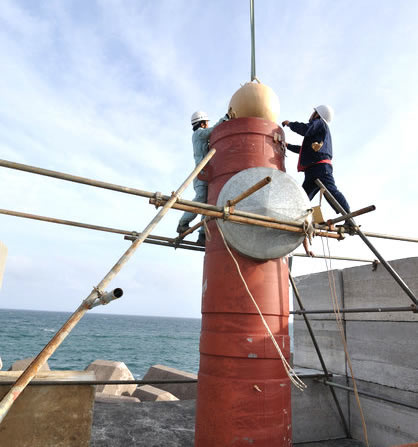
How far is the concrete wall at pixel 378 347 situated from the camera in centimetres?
582

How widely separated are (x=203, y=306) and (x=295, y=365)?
4744mm

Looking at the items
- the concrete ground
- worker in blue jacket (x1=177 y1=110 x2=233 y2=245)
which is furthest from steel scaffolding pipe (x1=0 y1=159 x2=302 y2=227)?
the concrete ground

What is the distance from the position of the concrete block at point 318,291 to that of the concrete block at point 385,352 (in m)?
0.68

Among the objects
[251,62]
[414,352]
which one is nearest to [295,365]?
[414,352]

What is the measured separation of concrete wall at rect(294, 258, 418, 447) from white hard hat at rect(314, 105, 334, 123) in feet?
9.36

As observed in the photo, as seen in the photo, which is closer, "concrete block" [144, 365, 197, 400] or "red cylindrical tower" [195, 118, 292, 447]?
"red cylindrical tower" [195, 118, 292, 447]

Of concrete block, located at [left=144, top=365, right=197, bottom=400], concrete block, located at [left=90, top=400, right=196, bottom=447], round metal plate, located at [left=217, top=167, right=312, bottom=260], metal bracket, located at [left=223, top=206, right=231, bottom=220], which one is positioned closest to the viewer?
metal bracket, located at [left=223, top=206, right=231, bottom=220]

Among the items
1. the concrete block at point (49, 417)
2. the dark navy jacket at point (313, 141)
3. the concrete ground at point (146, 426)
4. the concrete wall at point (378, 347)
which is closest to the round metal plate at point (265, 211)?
the dark navy jacket at point (313, 141)

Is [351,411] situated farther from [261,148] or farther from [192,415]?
[261,148]

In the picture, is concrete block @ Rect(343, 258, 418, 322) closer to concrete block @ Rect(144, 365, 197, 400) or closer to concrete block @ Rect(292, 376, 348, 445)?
concrete block @ Rect(292, 376, 348, 445)

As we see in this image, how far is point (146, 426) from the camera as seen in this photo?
20.9 feet

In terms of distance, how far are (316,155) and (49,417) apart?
5287mm

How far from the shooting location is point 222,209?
4055mm

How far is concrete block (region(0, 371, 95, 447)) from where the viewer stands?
361 centimetres
